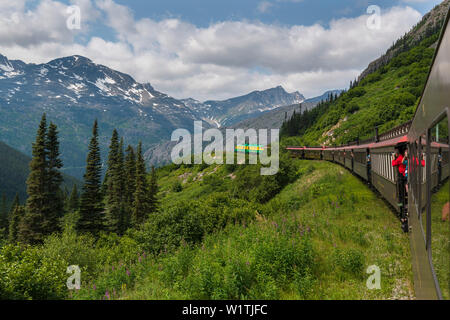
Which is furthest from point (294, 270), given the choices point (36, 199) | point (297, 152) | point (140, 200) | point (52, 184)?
point (140, 200)

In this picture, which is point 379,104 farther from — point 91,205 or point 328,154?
point 91,205

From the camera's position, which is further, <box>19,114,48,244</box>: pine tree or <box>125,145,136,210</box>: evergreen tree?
<box>125,145,136,210</box>: evergreen tree

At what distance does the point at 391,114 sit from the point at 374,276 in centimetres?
7956

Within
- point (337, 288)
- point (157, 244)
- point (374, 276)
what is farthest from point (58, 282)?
point (374, 276)

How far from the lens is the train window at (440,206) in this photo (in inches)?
138

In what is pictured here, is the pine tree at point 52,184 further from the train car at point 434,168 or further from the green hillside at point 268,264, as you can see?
the train car at point 434,168

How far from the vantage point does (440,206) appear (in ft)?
12.7

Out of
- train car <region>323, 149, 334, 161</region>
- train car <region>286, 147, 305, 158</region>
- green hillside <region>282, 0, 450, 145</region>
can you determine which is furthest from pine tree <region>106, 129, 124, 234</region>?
green hillside <region>282, 0, 450, 145</region>

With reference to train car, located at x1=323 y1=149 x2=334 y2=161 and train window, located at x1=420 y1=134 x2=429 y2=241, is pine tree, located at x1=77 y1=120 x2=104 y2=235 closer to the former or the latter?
train car, located at x1=323 y1=149 x2=334 y2=161

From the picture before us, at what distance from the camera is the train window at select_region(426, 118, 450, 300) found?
350 centimetres

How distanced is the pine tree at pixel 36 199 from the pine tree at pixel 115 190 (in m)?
15.5

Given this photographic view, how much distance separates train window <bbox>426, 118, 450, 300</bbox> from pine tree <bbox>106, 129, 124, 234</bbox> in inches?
2300

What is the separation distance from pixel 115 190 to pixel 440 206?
6958 centimetres
